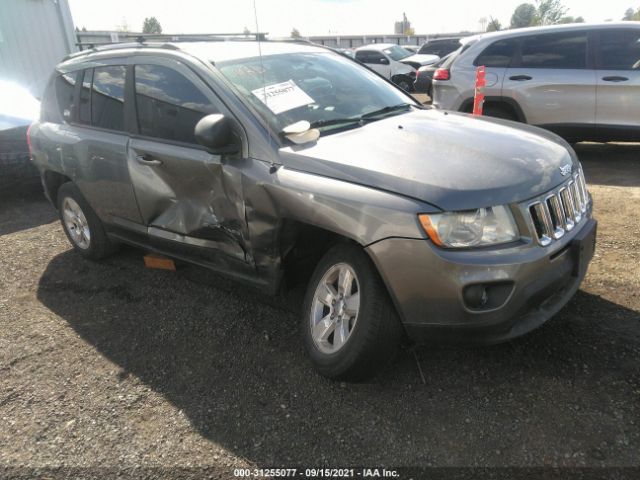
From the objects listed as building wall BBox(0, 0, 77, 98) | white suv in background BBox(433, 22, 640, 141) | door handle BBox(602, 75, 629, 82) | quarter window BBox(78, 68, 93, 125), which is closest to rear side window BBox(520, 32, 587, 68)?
white suv in background BBox(433, 22, 640, 141)

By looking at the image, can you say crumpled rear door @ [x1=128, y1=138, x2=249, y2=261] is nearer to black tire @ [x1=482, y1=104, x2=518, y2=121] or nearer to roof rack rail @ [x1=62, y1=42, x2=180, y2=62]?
roof rack rail @ [x1=62, y1=42, x2=180, y2=62]

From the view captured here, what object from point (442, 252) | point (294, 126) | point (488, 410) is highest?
point (294, 126)

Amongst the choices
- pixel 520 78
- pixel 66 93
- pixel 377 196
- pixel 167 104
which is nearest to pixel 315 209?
pixel 377 196

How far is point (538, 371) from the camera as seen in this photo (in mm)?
2697

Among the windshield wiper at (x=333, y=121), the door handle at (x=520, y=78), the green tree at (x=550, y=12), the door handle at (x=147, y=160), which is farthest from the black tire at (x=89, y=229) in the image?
the green tree at (x=550, y=12)

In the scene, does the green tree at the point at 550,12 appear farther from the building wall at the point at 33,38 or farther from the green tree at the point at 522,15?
the building wall at the point at 33,38

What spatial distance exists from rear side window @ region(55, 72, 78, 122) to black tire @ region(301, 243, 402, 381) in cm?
286

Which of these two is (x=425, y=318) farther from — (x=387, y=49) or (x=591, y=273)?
(x=387, y=49)

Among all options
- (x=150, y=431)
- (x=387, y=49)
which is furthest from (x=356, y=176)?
(x=387, y=49)

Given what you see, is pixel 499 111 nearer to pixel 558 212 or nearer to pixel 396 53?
pixel 558 212

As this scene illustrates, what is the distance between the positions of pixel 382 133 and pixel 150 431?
1.97 metres

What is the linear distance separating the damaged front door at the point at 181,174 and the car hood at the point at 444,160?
0.52 metres

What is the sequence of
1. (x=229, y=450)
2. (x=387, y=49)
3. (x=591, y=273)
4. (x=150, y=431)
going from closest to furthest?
(x=229, y=450) < (x=150, y=431) < (x=591, y=273) < (x=387, y=49)

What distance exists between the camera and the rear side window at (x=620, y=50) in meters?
6.16
